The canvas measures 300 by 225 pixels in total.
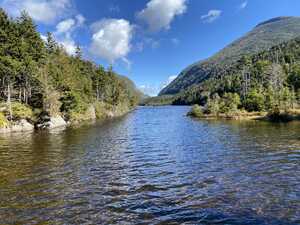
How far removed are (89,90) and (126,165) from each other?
9409cm

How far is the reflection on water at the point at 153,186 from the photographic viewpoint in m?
13.8

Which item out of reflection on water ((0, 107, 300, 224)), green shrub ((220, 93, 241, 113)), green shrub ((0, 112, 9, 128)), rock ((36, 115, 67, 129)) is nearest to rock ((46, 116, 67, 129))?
rock ((36, 115, 67, 129))

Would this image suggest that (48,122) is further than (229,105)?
No

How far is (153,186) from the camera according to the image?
18.8 metres

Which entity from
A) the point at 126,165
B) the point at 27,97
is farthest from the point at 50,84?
the point at 126,165

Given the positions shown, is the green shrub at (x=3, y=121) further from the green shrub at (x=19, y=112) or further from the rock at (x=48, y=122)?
the rock at (x=48, y=122)

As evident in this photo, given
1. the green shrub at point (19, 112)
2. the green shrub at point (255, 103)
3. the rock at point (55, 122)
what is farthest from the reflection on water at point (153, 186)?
the green shrub at point (255, 103)

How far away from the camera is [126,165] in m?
25.4

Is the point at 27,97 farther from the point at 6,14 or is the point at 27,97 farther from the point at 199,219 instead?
the point at 199,219

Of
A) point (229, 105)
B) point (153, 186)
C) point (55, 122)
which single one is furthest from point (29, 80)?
point (153, 186)

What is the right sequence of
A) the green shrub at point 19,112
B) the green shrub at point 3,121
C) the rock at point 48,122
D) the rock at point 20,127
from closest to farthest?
1. the green shrub at point 3,121
2. the rock at point 20,127
3. the green shrub at point 19,112
4. the rock at point 48,122

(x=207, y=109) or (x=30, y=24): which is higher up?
(x=30, y=24)

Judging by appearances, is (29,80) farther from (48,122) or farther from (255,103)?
(255,103)

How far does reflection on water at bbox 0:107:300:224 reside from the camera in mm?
13797
